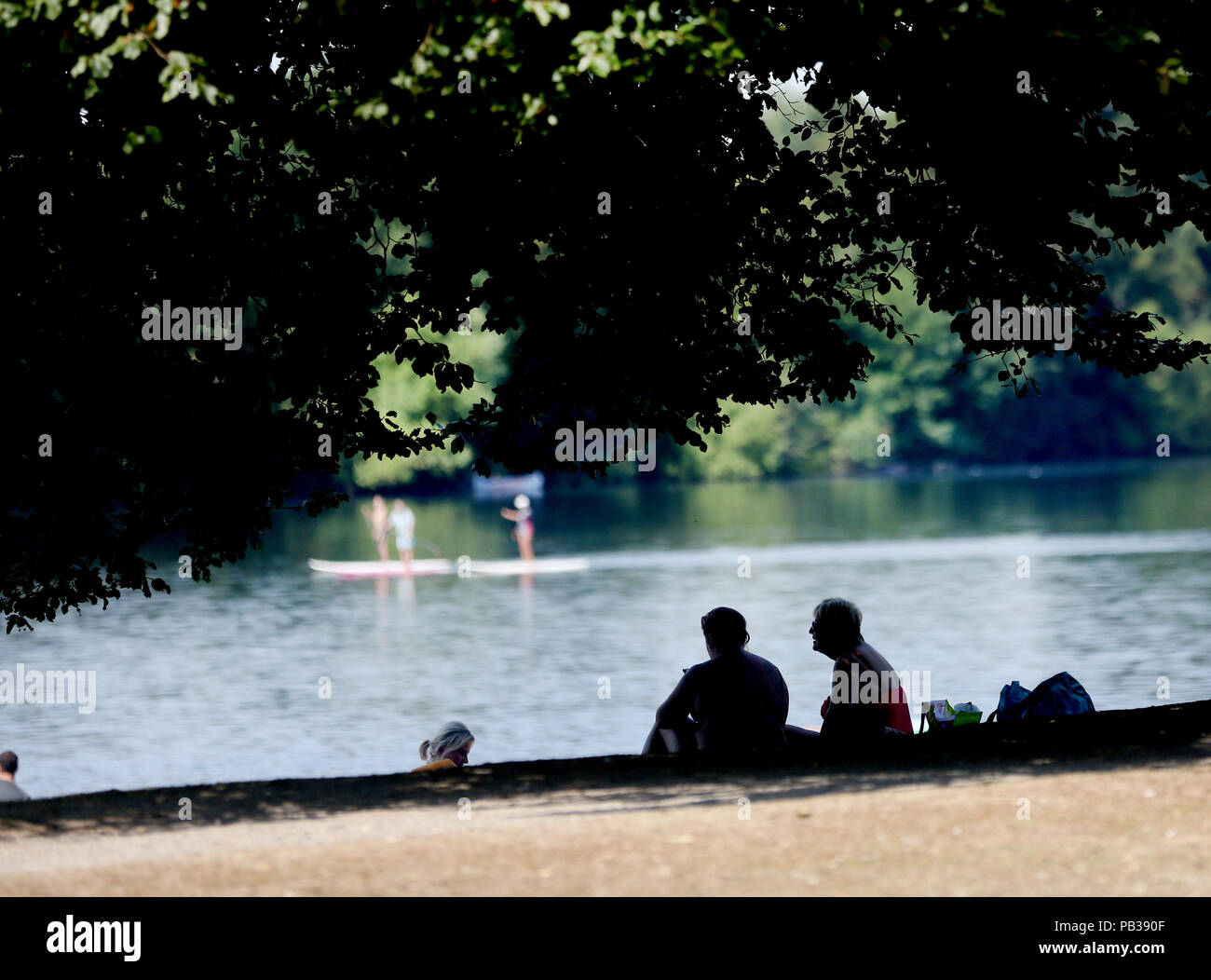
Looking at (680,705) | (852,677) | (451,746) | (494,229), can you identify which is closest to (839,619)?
(852,677)

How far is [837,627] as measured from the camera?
11.2m

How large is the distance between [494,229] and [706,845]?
5462 mm

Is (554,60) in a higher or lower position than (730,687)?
higher

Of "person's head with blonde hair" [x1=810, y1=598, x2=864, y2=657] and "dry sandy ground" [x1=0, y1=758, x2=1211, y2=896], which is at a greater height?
"person's head with blonde hair" [x1=810, y1=598, x2=864, y2=657]

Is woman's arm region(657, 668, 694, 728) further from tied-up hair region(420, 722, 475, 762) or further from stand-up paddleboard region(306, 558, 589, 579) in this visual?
stand-up paddleboard region(306, 558, 589, 579)

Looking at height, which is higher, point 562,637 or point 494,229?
point 494,229

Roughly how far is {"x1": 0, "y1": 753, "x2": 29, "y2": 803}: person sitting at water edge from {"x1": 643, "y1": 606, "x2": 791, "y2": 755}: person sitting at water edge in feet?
14.3

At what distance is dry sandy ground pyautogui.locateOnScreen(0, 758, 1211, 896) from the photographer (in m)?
7.58

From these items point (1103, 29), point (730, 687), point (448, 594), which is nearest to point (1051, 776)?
point (730, 687)

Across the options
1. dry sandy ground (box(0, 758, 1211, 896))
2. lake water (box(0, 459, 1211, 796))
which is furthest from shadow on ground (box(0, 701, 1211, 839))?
lake water (box(0, 459, 1211, 796))

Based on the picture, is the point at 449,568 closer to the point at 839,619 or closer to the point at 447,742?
the point at 447,742
